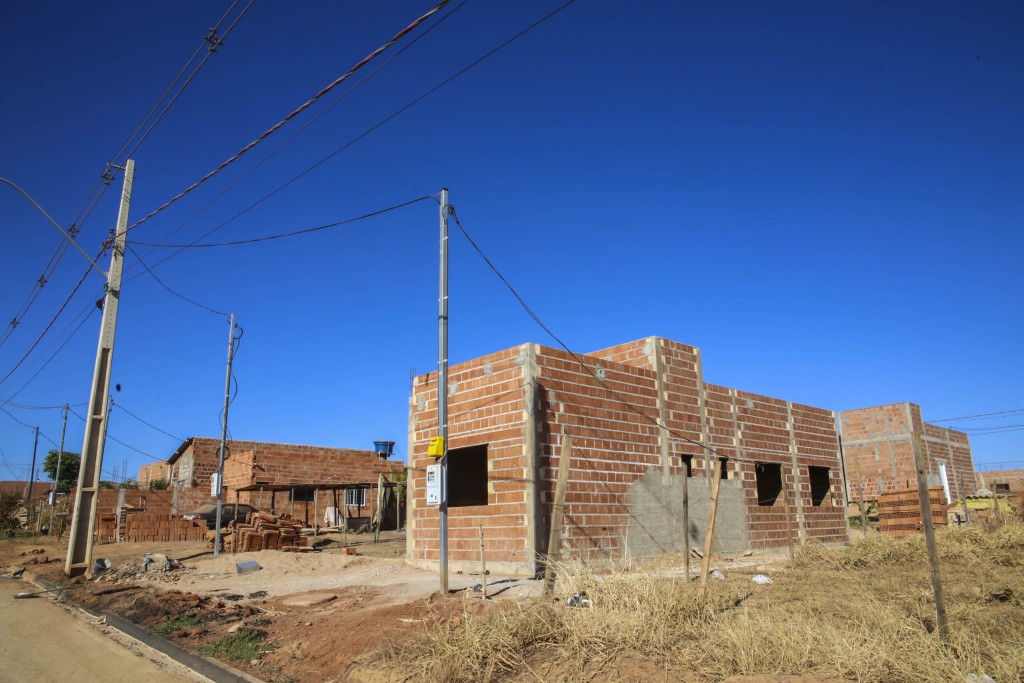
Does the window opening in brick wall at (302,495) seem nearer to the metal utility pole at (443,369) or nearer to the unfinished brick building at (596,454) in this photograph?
the unfinished brick building at (596,454)

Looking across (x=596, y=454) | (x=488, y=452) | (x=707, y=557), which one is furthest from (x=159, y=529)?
(x=707, y=557)

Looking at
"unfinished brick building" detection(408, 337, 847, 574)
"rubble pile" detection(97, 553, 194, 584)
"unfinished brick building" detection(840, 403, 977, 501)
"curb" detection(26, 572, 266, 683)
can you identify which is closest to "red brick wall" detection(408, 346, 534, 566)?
"unfinished brick building" detection(408, 337, 847, 574)

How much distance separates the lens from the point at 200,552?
22.1 metres

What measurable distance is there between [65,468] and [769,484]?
56806mm

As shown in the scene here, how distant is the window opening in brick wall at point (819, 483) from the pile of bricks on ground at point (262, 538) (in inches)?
734

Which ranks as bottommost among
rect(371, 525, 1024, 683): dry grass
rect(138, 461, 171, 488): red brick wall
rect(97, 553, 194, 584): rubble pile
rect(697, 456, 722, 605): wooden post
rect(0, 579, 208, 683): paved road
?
rect(0, 579, 208, 683): paved road

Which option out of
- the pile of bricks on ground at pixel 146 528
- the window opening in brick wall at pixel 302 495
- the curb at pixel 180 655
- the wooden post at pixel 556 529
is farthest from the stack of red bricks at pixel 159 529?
the wooden post at pixel 556 529

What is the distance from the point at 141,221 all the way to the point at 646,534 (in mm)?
15629

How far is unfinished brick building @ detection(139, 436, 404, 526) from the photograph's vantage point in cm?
3472

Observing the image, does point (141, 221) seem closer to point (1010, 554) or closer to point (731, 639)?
point (731, 639)

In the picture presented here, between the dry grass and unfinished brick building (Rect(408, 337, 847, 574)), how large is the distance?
431 cm

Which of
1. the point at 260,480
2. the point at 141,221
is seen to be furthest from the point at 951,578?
the point at 260,480

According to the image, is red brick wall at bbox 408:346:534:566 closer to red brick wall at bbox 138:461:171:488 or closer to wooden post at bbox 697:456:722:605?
wooden post at bbox 697:456:722:605

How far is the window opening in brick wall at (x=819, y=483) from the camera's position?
25009mm
